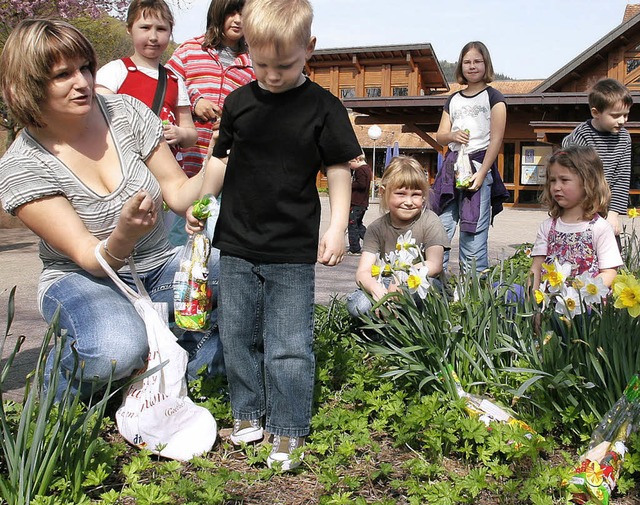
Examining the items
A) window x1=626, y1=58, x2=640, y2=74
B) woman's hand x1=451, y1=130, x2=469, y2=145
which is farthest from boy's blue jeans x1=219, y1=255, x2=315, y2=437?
window x1=626, y1=58, x2=640, y2=74

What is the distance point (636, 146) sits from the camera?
75.9 feet

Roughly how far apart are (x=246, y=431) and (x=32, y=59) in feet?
5.20

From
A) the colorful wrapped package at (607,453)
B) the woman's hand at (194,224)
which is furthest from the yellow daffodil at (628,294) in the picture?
the woman's hand at (194,224)

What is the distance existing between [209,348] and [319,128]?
125 centimetres

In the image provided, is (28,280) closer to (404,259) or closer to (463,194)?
(463,194)

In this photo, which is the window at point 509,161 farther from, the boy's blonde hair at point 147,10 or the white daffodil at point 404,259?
the white daffodil at point 404,259

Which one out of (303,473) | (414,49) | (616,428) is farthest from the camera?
(414,49)

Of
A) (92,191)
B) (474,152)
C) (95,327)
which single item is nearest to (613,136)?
(474,152)

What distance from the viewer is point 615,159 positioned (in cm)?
438

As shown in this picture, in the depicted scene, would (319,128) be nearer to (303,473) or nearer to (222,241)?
(222,241)

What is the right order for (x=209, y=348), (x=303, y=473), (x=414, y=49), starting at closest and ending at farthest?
(x=303, y=473), (x=209, y=348), (x=414, y=49)

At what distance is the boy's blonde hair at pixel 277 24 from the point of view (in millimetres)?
2104

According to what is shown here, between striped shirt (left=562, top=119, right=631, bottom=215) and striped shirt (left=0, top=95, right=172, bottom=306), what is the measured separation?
2.87 m

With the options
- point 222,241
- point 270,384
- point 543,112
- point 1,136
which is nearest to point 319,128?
point 222,241
